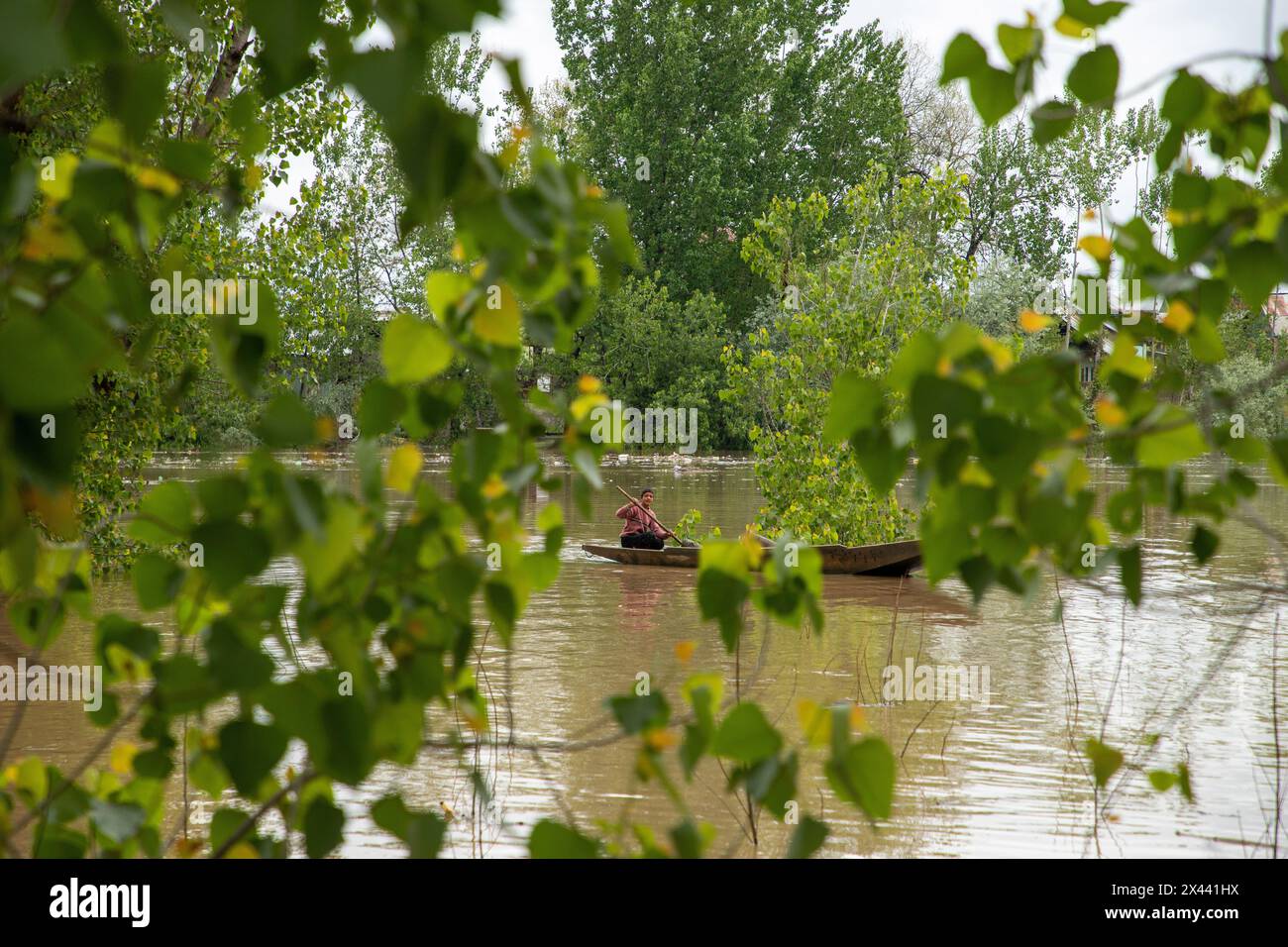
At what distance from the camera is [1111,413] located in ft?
4.24

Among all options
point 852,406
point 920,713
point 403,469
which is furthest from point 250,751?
point 920,713

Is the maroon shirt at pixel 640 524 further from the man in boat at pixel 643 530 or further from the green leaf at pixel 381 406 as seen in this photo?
the green leaf at pixel 381 406

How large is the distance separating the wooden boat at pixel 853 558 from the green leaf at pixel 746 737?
39.6 feet

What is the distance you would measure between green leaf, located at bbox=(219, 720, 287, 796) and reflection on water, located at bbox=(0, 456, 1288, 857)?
0.48 m

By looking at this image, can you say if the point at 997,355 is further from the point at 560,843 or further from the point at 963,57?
the point at 560,843

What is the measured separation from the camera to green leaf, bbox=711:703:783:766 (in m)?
1.26

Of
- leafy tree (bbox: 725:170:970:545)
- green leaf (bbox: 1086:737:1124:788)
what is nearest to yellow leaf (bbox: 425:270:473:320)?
green leaf (bbox: 1086:737:1124:788)

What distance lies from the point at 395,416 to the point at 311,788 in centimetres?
47

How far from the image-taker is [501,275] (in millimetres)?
1263

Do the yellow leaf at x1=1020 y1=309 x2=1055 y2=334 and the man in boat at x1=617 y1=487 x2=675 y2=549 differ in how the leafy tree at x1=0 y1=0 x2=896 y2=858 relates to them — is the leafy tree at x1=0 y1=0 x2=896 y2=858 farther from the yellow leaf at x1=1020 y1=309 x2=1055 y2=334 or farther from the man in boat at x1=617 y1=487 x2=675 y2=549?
the man in boat at x1=617 y1=487 x2=675 y2=549

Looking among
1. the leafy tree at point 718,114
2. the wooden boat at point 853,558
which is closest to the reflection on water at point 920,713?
the wooden boat at point 853,558
